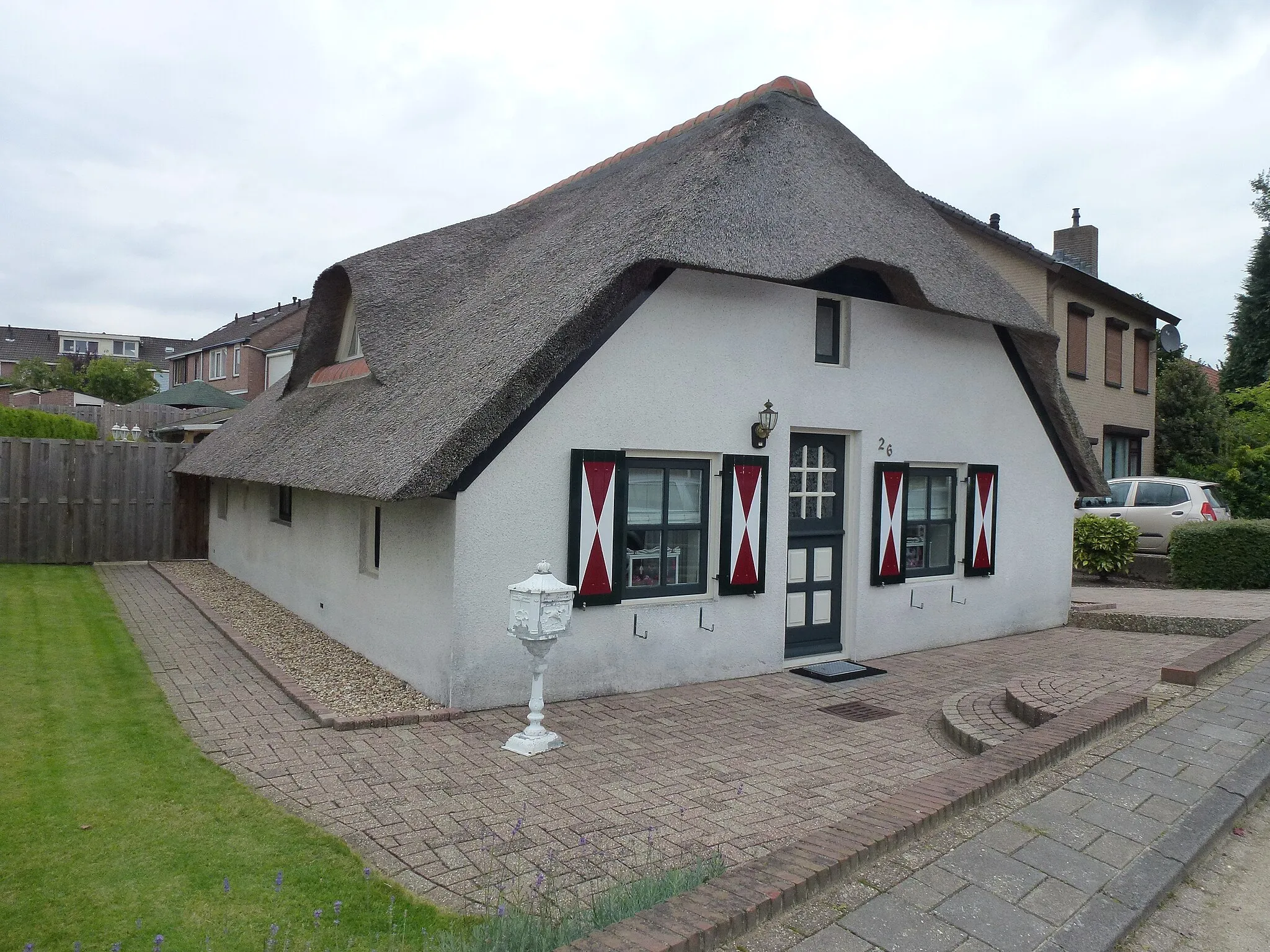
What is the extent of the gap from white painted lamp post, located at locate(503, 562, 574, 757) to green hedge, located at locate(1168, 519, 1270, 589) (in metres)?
12.3

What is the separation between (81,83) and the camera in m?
9.12

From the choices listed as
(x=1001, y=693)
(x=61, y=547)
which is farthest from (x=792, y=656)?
(x=61, y=547)

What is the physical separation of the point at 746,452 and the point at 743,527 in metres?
0.72

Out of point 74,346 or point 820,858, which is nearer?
point 820,858

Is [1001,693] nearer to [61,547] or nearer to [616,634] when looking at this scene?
[616,634]

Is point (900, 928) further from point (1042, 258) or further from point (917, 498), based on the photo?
point (1042, 258)

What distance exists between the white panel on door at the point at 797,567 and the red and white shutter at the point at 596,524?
2249 mm

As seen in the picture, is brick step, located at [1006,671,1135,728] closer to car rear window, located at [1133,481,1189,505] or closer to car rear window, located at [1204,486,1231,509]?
car rear window, located at [1133,481,1189,505]

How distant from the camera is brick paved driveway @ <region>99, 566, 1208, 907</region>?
463cm

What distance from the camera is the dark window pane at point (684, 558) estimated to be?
8.09 meters

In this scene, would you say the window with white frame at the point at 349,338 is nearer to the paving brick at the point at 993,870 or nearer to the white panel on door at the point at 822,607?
the white panel on door at the point at 822,607

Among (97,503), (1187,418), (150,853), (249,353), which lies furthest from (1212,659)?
(249,353)

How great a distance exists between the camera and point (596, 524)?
7441 millimetres

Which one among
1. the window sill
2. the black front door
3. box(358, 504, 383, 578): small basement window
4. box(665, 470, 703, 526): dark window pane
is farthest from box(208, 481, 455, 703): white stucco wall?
the black front door
